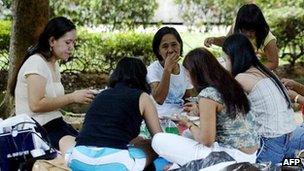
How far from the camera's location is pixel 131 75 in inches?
151

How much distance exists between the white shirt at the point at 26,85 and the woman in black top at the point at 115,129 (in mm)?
727

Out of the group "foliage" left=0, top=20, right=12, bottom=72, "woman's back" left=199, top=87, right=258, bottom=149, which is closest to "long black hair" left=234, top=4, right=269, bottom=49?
"woman's back" left=199, top=87, right=258, bottom=149

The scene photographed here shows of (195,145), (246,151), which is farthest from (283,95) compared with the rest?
(195,145)

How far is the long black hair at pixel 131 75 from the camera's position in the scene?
3.84 metres

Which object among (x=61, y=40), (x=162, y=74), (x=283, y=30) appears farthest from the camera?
Answer: (x=283, y=30)

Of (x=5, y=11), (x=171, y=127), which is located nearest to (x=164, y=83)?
(x=171, y=127)

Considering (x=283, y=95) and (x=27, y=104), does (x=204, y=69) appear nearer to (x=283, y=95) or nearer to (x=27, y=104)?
(x=283, y=95)

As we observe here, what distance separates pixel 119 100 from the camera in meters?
A: 3.71

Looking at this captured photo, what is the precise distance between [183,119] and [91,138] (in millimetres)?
648

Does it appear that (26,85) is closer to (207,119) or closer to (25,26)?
(207,119)

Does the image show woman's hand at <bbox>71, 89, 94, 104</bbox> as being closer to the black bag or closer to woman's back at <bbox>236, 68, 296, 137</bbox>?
the black bag

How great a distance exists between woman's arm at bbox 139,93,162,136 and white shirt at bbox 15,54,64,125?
3.10ft

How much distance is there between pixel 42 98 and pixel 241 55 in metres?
1.45

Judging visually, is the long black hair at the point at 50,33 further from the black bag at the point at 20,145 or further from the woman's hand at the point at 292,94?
the woman's hand at the point at 292,94
